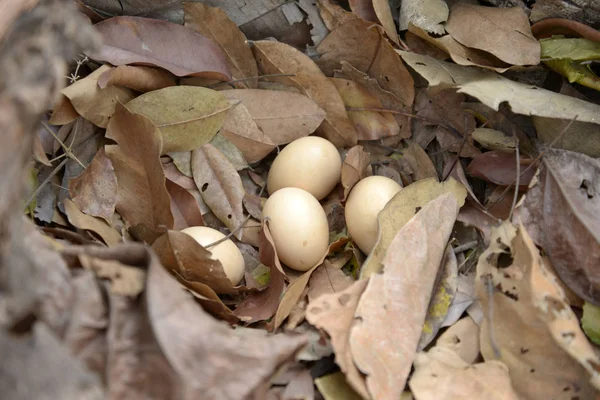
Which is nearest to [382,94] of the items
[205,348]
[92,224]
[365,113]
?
[365,113]

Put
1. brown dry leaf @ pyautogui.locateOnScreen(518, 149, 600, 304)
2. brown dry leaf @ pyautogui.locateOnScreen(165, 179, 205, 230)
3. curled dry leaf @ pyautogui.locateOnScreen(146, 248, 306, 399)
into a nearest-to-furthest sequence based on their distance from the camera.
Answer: curled dry leaf @ pyautogui.locateOnScreen(146, 248, 306, 399) → brown dry leaf @ pyautogui.locateOnScreen(518, 149, 600, 304) → brown dry leaf @ pyautogui.locateOnScreen(165, 179, 205, 230)

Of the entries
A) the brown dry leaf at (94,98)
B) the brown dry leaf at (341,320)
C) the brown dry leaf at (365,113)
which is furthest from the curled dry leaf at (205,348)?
the brown dry leaf at (365,113)

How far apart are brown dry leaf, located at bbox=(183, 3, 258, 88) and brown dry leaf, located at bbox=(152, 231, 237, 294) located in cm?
45

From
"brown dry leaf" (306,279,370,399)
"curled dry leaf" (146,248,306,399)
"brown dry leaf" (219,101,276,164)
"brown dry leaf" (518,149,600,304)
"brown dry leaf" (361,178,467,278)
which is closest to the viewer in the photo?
"curled dry leaf" (146,248,306,399)

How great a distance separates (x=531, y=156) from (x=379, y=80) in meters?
0.34

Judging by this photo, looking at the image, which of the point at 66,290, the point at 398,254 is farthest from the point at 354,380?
the point at 66,290

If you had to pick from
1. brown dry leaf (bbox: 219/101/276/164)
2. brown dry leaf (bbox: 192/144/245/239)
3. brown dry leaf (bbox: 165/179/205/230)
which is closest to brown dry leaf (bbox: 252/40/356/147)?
brown dry leaf (bbox: 219/101/276/164)

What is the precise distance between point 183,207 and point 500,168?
0.57 metres

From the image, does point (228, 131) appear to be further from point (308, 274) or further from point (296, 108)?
point (308, 274)

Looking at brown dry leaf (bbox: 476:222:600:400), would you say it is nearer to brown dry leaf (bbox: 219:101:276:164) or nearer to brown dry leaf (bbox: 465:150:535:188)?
brown dry leaf (bbox: 465:150:535:188)

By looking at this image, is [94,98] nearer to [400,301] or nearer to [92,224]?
[92,224]

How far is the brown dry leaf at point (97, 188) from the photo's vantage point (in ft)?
3.64

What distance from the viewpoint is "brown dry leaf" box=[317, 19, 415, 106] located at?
1.25m

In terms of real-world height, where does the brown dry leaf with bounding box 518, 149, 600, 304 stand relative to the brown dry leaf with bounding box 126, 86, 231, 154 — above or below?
below
